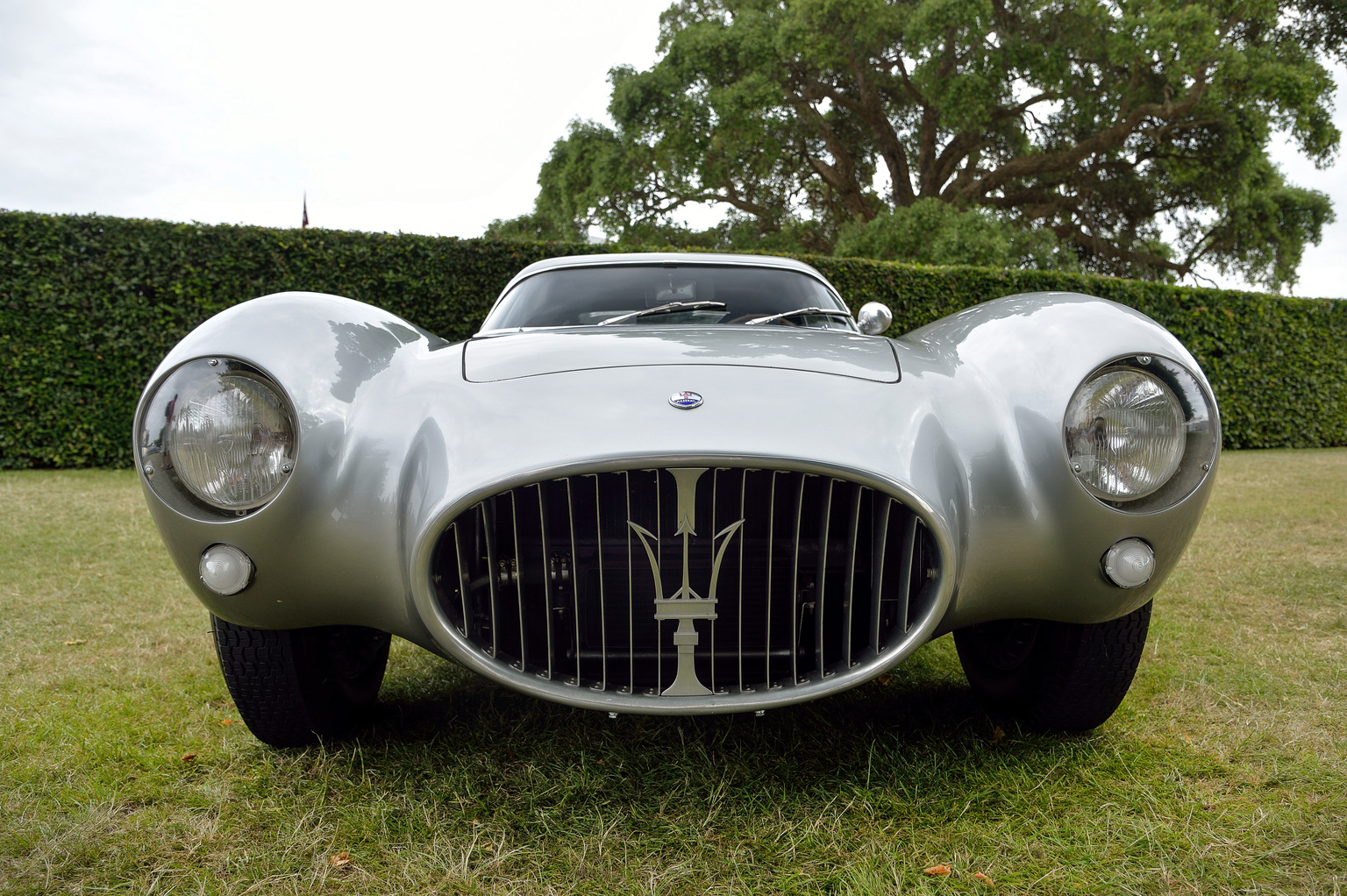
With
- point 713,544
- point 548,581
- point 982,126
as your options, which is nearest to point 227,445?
point 548,581

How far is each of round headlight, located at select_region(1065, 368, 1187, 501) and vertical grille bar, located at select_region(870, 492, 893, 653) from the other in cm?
37

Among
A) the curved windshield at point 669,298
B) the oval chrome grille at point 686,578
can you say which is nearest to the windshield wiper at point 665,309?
the curved windshield at point 669,298

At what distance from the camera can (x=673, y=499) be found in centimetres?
160

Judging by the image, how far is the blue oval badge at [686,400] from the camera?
1.47 m

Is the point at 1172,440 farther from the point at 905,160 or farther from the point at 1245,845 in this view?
the point at 905,160

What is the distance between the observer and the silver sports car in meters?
1.46

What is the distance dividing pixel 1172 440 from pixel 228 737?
84.5 inches

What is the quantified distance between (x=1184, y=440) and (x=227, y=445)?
1.77 meters

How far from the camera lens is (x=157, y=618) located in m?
3.04

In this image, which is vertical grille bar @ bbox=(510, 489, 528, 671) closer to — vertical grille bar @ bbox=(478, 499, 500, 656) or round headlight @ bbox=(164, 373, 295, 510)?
vertical grille bar @ bbox=(478, 499, 500, 656)

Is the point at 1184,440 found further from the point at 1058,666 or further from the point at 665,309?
the point at 665,309

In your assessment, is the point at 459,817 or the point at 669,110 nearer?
the point at 459,817

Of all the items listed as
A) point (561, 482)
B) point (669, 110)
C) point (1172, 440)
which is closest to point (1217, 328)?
point (669, 110)

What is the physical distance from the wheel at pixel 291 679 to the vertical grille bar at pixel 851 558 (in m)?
1.09
